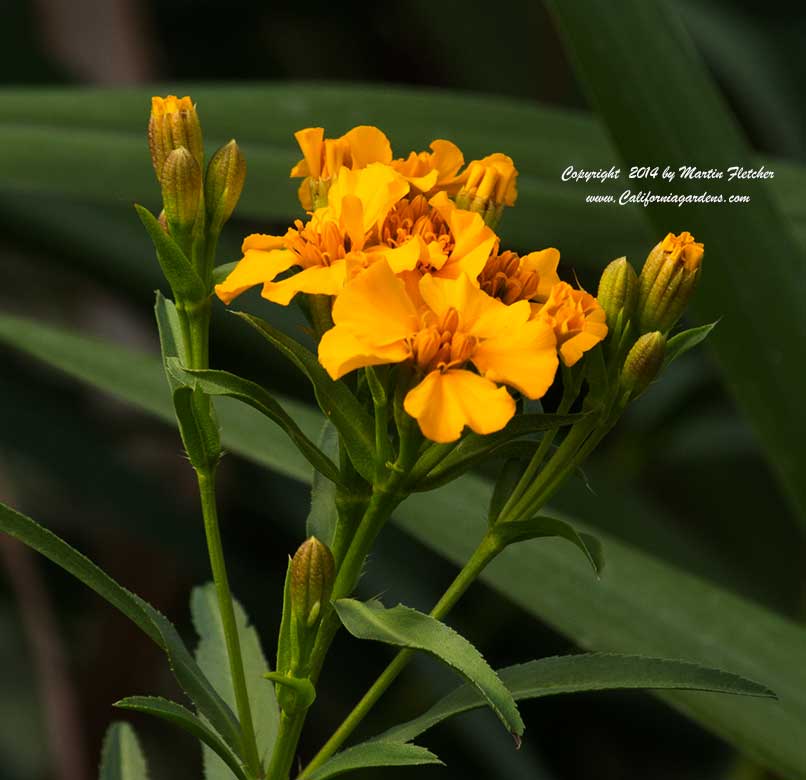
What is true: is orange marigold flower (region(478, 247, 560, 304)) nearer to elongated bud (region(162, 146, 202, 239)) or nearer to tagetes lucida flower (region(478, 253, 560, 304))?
tagetes lucida flower (region(478, 253, 560, 304))

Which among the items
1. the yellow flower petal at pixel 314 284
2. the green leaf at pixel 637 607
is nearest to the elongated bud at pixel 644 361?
the yellow flower petal at pixel 314 284

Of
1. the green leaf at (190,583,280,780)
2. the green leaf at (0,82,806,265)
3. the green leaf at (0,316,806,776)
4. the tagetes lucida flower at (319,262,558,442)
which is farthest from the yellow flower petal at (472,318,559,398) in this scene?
the green leaf at (0,82,806,265)

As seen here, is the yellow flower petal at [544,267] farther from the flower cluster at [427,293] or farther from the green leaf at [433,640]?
the green leaf at [433,640]

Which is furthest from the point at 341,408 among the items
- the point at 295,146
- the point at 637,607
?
the point at 295,146

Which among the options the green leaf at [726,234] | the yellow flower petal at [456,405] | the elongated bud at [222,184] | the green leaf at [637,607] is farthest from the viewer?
the green leaf at [726,234]

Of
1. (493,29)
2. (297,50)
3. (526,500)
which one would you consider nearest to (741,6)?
(493,29)
